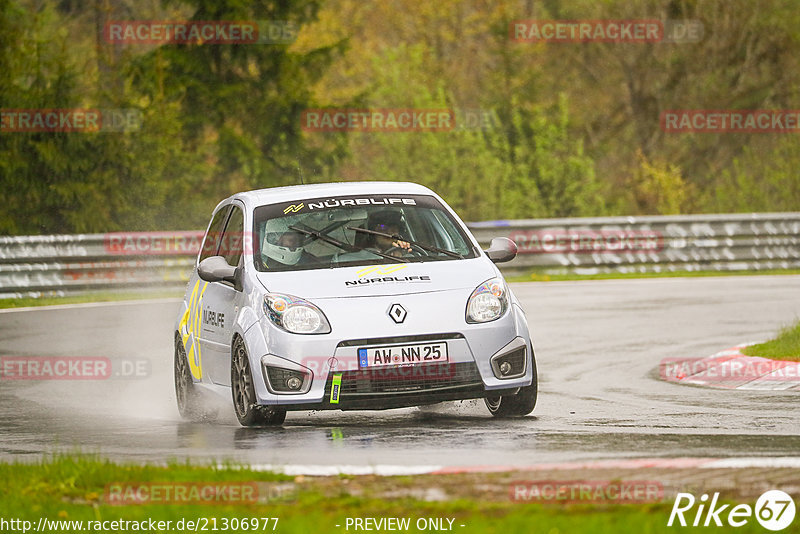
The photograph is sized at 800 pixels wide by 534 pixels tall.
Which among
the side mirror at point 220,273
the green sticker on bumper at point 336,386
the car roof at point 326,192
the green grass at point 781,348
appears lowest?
the green grass at point 781,348

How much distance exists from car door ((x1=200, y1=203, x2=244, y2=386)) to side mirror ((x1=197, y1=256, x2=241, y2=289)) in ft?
0.23

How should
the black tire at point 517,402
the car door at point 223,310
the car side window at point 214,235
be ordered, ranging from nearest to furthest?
the black tire at point 517,402 < the car door at point 223,310 < the car side window at point 214,235

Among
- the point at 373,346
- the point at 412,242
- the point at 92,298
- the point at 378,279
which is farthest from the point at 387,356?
the point at 92,298

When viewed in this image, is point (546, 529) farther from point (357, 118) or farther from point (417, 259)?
point (357, 118)

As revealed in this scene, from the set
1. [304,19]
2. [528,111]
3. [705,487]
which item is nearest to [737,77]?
[528,111]

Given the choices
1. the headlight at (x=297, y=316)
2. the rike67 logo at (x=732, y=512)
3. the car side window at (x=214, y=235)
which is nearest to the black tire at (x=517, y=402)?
the headlight at (x=297, y=316)

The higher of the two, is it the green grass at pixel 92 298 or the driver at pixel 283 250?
the driver at pixel 283 250

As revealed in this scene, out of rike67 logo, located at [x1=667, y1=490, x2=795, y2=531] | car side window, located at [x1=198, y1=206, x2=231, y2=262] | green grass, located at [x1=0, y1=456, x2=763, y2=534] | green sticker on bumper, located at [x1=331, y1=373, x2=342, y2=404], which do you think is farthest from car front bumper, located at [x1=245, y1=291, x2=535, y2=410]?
rike67 logo, located at [x1=667, y1=490, x2=795, y2=531]

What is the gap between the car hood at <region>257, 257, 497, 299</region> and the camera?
980 centimetres

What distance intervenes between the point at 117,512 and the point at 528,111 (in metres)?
29.7

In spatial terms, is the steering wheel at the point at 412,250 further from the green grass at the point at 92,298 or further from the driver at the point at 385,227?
the green grass at the point at 92,298

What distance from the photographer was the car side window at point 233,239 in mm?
10844

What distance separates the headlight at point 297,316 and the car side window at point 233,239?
997mm

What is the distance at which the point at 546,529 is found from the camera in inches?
233
